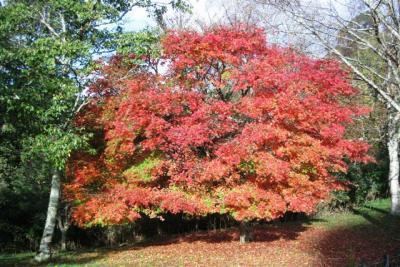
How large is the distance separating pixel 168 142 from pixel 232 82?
3025mm

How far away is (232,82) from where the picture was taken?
15.0 metres

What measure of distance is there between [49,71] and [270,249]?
889cm

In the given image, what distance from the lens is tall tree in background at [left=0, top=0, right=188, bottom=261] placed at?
37.2 feet

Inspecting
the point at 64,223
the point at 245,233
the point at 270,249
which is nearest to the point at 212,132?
the point at 270,249

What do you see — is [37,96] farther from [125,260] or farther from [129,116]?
[125,260]

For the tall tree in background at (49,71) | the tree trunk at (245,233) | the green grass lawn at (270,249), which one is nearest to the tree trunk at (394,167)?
the green grass lawn at (270,249)

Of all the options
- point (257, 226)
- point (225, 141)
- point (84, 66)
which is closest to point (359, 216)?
point (257, 226)

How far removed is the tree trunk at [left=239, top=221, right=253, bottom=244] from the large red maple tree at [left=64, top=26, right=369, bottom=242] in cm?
216

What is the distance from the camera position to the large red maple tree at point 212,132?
1352 centimetres

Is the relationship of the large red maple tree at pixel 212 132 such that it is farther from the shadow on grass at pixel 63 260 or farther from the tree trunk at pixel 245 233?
the tree trunk at pixel 245 233

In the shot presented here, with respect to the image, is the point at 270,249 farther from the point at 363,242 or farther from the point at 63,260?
the point at 63,260

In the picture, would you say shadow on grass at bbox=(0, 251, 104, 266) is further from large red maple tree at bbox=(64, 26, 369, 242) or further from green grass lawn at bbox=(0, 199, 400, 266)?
large red maple tree at bbox=(64, 26, 369, 242)

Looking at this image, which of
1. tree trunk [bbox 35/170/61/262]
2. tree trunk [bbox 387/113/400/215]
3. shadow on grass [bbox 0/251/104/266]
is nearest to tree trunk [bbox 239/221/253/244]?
shadow on grass [bbox 0/251/104/266]

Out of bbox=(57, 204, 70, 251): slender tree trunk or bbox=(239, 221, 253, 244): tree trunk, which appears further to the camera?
bbox=(57, 204, 70, 251): slender tree trunk
